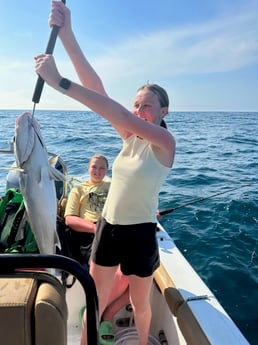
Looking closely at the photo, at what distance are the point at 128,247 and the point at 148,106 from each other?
2.66ft

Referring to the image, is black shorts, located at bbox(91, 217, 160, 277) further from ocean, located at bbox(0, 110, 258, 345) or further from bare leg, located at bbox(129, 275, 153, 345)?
ocean, located at bbox(0, 110, 258, 345)

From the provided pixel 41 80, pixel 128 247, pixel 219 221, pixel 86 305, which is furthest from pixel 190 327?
pixel 219 221

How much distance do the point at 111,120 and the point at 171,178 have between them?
24.0ft

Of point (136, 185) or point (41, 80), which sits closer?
point (41, 80)

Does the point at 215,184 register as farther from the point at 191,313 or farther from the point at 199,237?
the point at 191,313

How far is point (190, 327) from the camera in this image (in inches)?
80.8

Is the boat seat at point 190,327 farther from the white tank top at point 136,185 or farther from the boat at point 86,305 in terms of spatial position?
the white tank top at point 136,185

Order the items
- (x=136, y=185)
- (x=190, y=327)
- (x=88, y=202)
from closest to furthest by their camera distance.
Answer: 1. (x=136, y=185)
2. (x=190, y=327)
3. (x=88, y=202)

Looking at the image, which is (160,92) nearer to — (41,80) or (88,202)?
(41,80)

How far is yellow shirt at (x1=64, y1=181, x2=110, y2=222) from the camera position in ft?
10.4

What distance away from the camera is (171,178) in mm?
8844

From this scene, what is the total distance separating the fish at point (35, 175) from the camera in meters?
1.65

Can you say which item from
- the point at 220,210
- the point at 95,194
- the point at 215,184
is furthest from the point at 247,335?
the point at 215,184

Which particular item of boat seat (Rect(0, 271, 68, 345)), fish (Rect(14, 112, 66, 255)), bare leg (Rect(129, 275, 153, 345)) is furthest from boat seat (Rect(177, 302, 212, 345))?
boat seat (Rect(0, 271, 68, 345))
